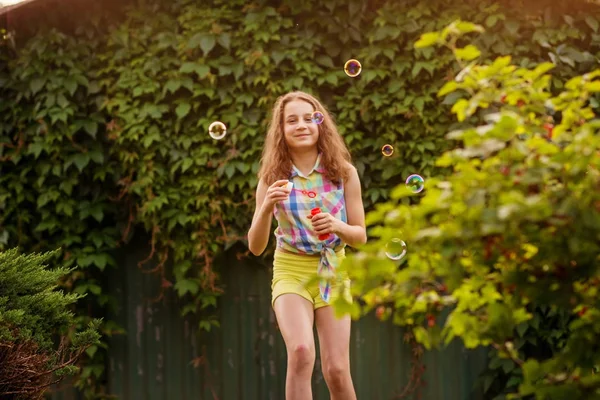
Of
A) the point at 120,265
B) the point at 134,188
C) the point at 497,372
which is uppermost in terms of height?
the point at 134,188

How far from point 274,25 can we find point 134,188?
4.74 feet

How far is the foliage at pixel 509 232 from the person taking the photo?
2.02 meters

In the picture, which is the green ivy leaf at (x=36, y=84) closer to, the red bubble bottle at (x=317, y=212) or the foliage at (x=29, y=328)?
the foliage at (x=29, y=328)

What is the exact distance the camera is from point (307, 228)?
4.05 metres

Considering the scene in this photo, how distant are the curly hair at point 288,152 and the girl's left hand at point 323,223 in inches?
15.3

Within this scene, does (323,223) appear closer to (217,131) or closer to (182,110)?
(217,131)

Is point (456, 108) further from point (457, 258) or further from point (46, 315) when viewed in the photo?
point (46, 315)

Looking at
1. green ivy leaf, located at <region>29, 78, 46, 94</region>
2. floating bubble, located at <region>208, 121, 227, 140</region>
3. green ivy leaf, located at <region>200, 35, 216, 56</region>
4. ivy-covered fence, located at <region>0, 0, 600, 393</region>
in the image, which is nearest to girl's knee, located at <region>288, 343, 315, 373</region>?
floating bubble, located at <region>208, 121, 227, 140</region>

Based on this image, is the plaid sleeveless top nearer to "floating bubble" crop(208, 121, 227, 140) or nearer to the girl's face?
the girl's face

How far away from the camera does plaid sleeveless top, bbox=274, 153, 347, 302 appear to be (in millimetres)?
4031

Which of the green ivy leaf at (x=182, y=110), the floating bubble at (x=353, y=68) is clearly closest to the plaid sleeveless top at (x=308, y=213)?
the floating bubble at (x=353, y=68)

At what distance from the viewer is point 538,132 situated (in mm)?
2271

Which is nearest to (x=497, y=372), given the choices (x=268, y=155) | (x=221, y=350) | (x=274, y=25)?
(x=221, y=350)

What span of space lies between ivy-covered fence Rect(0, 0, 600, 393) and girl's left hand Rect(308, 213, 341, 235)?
1.89 m
